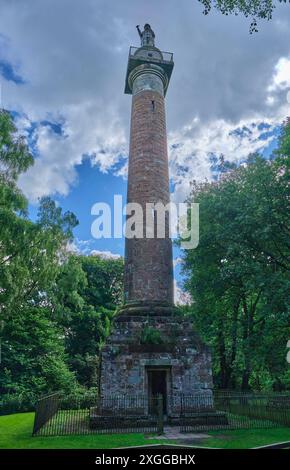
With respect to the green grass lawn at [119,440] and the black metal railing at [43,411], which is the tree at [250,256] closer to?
the green grass lawn at [119,440]

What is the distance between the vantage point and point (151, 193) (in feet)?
55.4

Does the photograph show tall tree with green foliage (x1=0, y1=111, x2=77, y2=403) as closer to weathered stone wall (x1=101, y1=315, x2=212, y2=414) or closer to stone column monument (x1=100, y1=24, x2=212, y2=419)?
stone column monument (x1=100, y1=24, x2=212, y2=419)

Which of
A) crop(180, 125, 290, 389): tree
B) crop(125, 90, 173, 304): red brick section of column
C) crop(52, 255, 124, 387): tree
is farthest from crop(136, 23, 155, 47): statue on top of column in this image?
A: crop(52, 255, 124, 387): tree

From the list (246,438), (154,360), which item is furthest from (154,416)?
(246,438)

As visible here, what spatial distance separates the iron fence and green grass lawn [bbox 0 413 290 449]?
2.36 feet

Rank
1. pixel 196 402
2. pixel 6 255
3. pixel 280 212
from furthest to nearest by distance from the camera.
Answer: pixel 6 255, pixel 280 212, pixel 196 402

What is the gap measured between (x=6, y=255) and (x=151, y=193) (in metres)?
7.79

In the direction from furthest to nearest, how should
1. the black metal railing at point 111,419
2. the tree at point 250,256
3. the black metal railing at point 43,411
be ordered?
1. the tree at point 250,256
2. the black metal railing at point 111,419
3. the black metal railing at point 43,411

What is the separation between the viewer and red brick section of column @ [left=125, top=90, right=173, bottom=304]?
15.9m

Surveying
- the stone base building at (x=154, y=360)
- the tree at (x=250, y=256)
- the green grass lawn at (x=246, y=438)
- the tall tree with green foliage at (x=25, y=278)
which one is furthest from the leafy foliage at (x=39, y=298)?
the green grass lawn at (x=246, y=438)

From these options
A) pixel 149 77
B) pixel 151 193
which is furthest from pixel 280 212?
pixel 149 77

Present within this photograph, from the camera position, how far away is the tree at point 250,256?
605 inches

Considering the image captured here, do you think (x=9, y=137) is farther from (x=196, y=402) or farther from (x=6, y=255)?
(x=196, y=402)

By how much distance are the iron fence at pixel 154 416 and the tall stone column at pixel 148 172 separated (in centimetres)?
399
